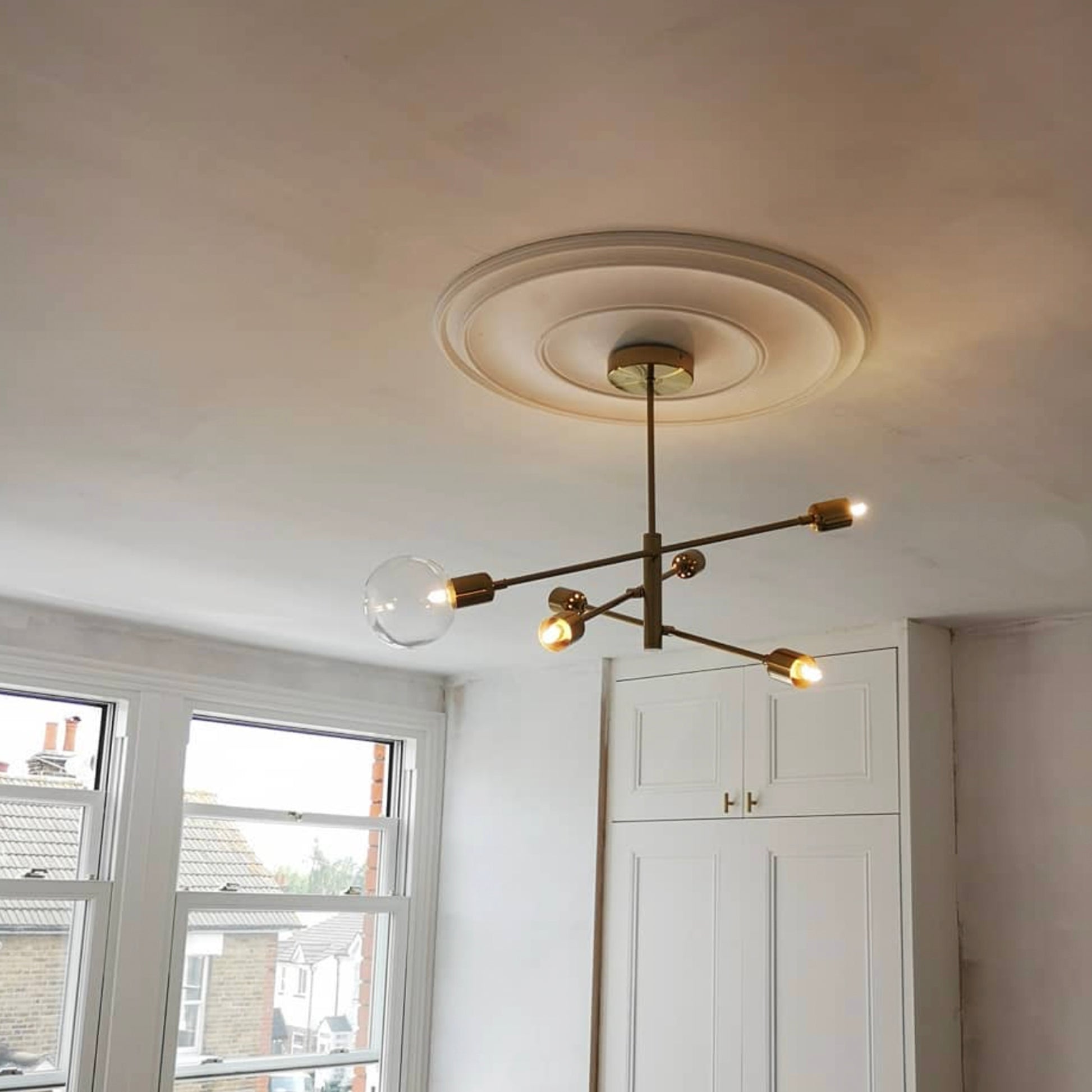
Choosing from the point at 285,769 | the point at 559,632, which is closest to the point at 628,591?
the point at 559,632

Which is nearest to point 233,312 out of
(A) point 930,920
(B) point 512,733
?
(A) point 930,920

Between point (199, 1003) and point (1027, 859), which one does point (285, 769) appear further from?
point (1027, 859)

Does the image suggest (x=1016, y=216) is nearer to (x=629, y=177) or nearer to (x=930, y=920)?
(x=629, y=177)

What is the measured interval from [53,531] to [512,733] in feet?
7.28

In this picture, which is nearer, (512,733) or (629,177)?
(629,177)

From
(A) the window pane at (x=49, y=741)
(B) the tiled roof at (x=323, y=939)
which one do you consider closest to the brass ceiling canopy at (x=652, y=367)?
(A) the window pane at (x=49, y=741)

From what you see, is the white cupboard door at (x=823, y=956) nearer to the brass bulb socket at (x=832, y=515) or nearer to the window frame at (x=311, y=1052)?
the window frame at (x=311, y=1052)

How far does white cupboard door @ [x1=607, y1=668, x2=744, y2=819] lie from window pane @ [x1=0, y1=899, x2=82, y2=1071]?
73.6 inches

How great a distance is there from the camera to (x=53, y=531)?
3426 millimetres

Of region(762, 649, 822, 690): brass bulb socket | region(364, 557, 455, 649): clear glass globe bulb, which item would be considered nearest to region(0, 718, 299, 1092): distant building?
region(364, 557, 455, 649): clear glass globe bulb

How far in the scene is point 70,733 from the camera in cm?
445

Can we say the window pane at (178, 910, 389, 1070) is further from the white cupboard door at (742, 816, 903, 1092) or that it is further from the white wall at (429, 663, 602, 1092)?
the white cupboard door at (742, 816, 903, 1092)

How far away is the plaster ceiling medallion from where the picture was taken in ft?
6.20

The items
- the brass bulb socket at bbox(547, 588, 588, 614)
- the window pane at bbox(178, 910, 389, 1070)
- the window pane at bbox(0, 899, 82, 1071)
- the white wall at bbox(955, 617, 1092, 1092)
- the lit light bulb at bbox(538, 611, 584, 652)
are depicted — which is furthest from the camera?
the window pane at bbox(178, 910, 389, 1070)
